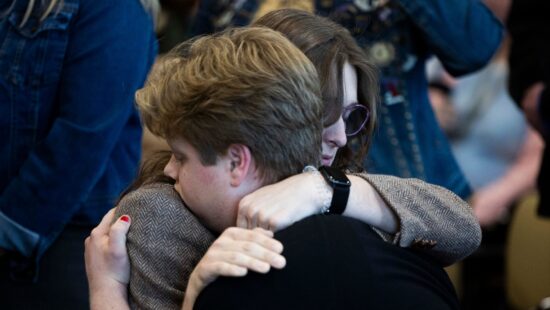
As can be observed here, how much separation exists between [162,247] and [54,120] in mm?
663

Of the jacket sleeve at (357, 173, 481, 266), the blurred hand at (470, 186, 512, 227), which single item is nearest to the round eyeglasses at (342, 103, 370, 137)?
the jacket sleeve at (357, 173, 481, 266)

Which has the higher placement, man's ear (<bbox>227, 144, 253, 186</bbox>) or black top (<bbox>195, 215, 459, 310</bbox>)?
man's ear (<bbox>227, 144, 253, 186</bbox>)

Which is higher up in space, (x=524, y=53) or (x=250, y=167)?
(x=250, y=167)

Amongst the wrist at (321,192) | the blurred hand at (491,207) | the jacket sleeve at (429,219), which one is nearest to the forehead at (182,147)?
the wrist at (321,192)

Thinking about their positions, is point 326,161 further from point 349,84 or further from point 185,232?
point 185,232

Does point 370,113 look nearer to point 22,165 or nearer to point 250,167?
point 250,167

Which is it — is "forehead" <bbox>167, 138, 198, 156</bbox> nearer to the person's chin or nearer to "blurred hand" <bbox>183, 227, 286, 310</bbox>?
"blurred hand" <bbox>183, 227, 286, 310</bbox>

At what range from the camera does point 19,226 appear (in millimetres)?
1998

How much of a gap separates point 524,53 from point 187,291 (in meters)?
1.67

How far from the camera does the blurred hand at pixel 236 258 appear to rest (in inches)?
51.9

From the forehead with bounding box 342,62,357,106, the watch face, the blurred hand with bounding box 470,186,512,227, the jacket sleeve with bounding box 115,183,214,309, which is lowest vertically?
the blurred hand with bounding box 470,186,512,227

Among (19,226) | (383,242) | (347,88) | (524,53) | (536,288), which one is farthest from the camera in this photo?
(536,288)

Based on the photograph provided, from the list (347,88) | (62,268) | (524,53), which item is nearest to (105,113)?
(62,268)

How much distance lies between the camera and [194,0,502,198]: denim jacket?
233 cm
